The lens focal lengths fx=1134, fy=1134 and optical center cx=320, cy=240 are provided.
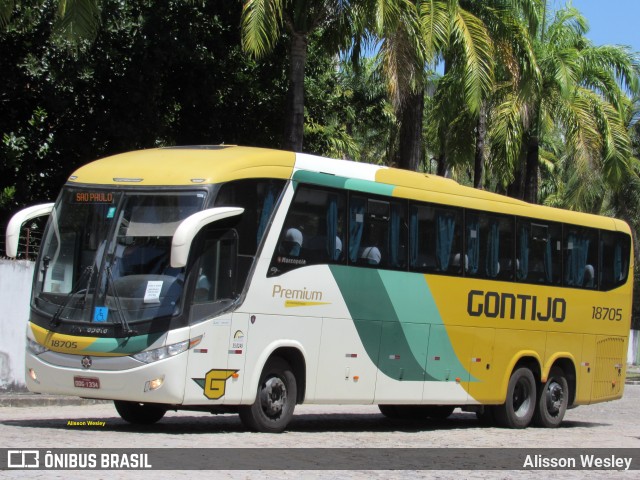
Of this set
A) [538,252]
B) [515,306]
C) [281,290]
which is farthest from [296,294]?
[538,252]

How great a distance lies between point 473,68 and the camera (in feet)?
76.3

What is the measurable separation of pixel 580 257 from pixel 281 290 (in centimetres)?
754

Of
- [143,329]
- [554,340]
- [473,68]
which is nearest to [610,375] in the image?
[554,340]

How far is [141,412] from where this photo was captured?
1456 cm

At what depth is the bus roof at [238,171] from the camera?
43.7ft

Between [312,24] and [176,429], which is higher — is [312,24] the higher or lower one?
the higher one

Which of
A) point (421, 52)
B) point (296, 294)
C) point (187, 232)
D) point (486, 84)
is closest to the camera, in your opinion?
point (187, 232)

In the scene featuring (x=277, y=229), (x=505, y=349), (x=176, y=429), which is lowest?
(x=176, y=429)

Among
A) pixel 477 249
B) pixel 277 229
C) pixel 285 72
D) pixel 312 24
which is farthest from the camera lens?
pixel 285 72

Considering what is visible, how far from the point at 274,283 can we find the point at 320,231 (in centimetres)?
107

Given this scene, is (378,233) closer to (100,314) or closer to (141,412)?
(141,412)

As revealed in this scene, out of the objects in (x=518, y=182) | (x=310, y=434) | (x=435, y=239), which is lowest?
(x=310, y=434)

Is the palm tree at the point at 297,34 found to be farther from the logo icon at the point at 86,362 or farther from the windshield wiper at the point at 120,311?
the logo icon at the point at 86,362

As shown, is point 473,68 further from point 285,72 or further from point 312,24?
point 285,72
